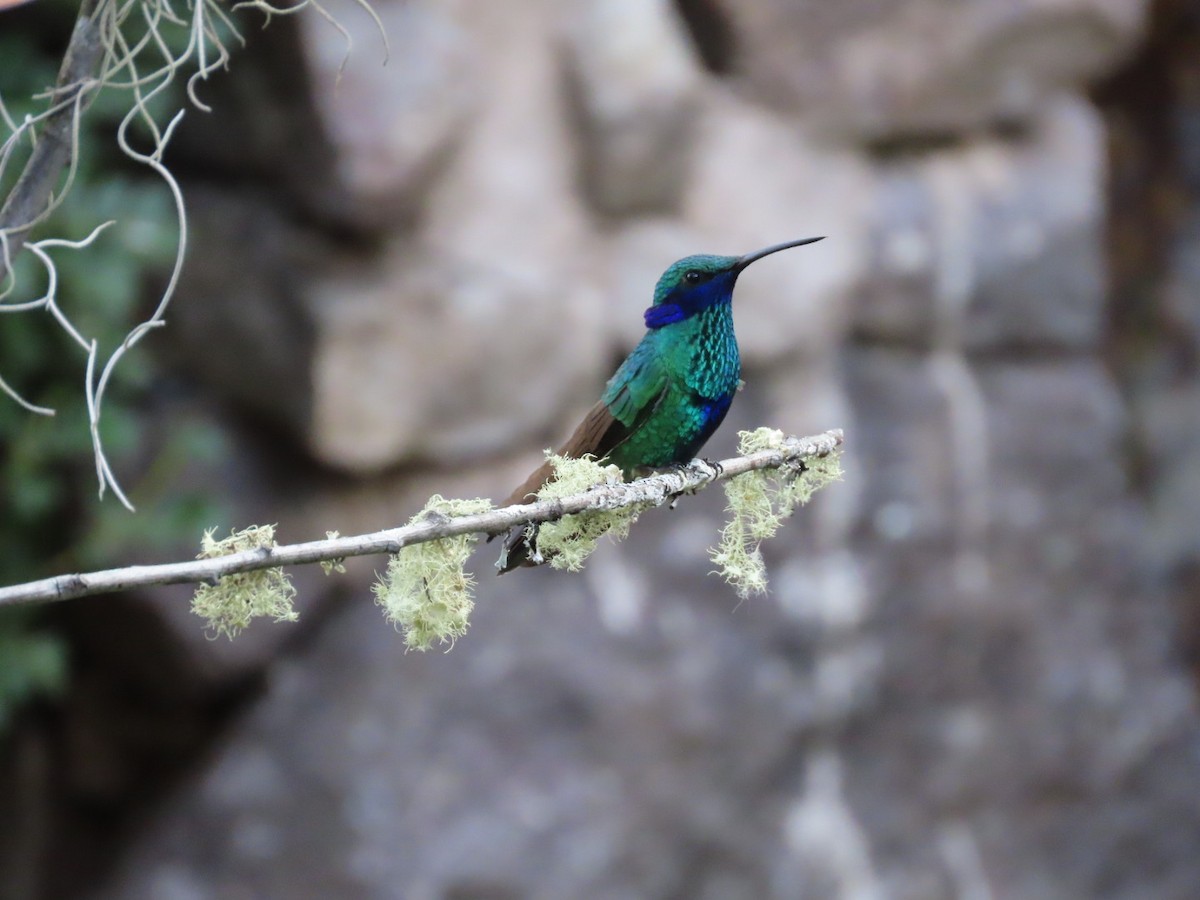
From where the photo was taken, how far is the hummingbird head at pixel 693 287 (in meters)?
2.10

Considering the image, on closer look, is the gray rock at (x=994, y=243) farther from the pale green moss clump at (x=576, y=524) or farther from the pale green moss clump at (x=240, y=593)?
the pale green moss clump at (x=240, y=593)

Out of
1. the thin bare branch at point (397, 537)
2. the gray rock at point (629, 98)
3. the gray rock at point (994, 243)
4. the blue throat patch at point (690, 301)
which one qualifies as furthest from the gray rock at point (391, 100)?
the thin bare branch at point (397, 537)

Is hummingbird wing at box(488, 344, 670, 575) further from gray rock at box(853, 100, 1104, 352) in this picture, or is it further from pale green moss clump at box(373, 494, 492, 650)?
gray rock at box(853, 100, 1104, 352)

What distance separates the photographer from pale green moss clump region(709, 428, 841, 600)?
184 centimetres

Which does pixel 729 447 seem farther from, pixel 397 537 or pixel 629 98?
pixel 397 537

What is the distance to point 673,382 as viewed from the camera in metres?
2.20

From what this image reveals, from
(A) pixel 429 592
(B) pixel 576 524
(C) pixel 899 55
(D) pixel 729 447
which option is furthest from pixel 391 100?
(A) pixel 429 592

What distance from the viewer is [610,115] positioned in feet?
15.2

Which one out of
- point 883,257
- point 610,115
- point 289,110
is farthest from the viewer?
point 883,257

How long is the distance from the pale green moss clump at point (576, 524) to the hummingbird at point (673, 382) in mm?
366

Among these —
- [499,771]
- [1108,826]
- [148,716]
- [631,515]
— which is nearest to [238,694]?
[148,716]

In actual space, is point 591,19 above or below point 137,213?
above

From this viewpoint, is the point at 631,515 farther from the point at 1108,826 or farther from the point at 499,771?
the point at 1108,826

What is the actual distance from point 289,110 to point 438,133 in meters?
0.50
